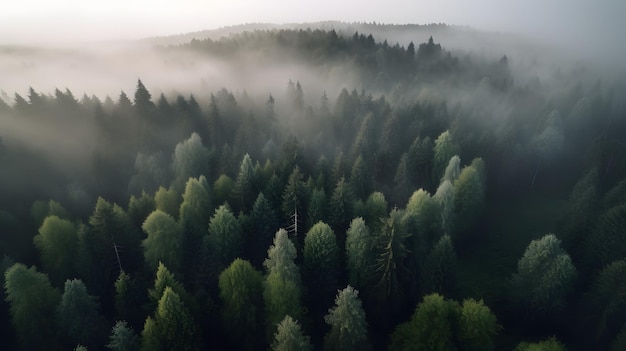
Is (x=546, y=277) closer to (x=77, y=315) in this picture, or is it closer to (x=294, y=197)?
(x=294, y=197)

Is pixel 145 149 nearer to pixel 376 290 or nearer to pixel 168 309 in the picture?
pixel 168 309

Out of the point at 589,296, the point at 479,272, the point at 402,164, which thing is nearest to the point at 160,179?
the point at 402,164

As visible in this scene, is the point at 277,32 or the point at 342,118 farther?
the point at 277,32

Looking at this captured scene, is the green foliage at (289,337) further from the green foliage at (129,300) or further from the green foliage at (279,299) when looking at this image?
the green foliage at (129,300)

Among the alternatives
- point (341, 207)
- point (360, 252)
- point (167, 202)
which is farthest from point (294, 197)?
point (167, 202)

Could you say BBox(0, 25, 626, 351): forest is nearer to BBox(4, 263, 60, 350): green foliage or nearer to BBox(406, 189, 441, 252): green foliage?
BBox(4, 263, 60, 350): green foliage

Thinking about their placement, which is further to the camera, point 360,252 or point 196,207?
point 196,207

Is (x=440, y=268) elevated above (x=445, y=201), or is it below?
below
